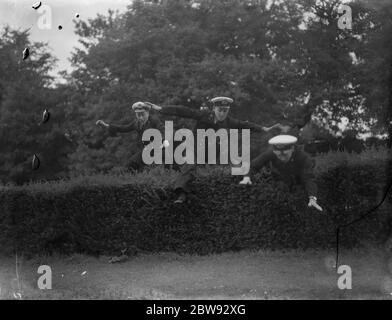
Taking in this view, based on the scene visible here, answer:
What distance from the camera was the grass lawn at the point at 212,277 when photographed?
5715 mm

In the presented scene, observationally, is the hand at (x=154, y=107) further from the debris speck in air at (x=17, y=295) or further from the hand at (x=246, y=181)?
the debris speck in air at (x=17, y=295)

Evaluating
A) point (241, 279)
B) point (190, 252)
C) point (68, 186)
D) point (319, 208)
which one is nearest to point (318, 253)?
point (319, 208)

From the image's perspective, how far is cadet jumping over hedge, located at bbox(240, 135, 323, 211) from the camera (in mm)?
6293

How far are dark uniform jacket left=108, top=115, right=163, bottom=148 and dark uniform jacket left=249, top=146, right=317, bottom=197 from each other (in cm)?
121

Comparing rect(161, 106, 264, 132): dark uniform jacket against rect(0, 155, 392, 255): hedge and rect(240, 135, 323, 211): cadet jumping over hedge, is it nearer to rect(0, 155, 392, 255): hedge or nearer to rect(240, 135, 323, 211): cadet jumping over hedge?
rect(240, 135, 323, 211): cadet jumping over hedge

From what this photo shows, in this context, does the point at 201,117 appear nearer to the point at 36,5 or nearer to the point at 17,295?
the point at 36,5

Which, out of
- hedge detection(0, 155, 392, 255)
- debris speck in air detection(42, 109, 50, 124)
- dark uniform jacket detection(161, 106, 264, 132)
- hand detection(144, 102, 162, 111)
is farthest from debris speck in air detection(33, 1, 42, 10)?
hedge detection(0, 155, 392, 255)

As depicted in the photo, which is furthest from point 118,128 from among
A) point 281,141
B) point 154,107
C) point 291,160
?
point 291,160

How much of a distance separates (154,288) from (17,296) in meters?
1.43

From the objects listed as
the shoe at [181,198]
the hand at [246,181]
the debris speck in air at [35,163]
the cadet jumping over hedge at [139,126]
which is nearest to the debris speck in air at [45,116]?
the debris speck in air at [35,163]

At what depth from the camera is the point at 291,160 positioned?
250 inches

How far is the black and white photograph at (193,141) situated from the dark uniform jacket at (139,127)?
0.04ft
